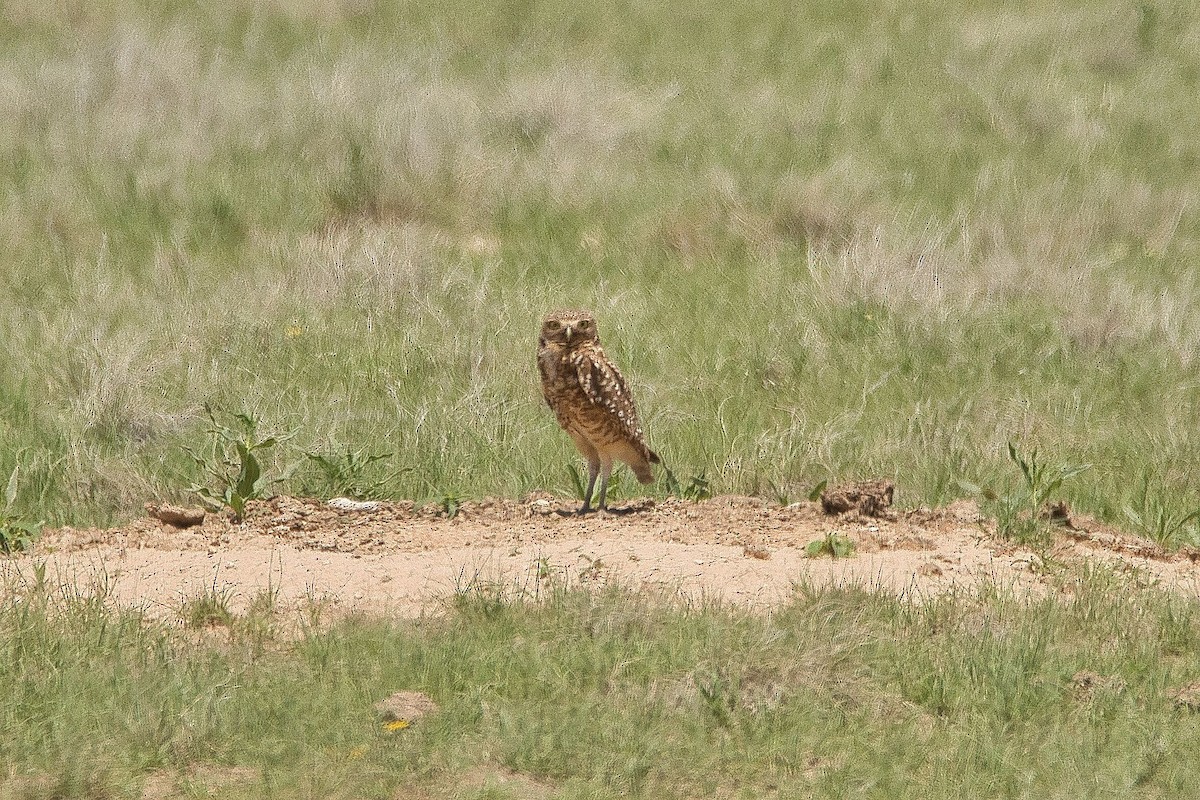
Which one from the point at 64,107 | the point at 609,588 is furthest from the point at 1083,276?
the point at 64,107

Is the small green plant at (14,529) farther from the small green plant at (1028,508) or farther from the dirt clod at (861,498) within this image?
the small green plant at (1028,508)

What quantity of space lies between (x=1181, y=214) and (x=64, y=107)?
1008 cm

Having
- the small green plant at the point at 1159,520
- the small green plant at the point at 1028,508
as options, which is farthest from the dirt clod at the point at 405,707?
the small green plant at the point at 1159,520

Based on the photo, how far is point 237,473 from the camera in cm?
852

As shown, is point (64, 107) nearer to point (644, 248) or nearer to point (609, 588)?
point (644, 248)

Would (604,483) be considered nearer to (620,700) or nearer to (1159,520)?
(620,700)

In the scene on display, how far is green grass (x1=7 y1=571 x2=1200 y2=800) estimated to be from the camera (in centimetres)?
507

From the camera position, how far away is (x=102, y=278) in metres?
11.4

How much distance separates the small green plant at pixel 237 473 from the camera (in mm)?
7750

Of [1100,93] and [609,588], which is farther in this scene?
[1100,93]

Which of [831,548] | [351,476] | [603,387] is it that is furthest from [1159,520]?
[351,476]

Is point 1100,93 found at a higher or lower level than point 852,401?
higher

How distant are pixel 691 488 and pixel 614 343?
2603mm

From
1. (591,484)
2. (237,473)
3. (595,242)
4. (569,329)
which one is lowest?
(237,473)
